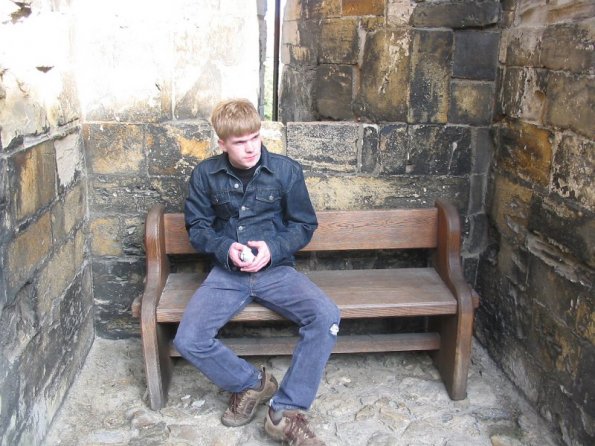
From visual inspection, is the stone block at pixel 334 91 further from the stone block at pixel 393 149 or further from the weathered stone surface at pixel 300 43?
the stone block at pixel 393 149

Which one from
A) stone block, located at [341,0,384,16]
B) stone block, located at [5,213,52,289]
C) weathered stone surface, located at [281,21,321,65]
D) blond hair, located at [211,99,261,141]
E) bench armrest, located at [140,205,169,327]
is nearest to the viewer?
stone block, located at [5,213,52,289]

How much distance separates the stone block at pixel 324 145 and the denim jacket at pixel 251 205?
18.7 inches

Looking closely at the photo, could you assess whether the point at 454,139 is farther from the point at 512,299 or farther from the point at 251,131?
the point at 251,131

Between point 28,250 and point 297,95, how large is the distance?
2.22 metres

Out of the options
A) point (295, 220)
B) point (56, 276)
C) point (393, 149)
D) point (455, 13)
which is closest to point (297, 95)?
point (393, 149)

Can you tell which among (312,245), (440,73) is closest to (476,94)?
(440,73)

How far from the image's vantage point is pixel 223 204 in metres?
2.92

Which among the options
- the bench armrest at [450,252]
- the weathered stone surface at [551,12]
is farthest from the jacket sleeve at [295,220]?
the weathered stone surface at [551,12]

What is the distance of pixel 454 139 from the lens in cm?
343

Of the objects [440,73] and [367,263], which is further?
[367,263]

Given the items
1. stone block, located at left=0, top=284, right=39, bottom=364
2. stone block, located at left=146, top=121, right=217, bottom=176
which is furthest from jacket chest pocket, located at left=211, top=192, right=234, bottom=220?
stone block, located at left=0, top=284, right=39, bottom=364

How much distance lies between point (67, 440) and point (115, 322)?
3.07 ft

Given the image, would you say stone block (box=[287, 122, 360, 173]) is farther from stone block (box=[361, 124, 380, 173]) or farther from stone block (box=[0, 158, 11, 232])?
stone block (box=[0, 158, 11, 232])

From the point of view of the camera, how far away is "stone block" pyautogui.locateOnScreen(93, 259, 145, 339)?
352 centimetres
